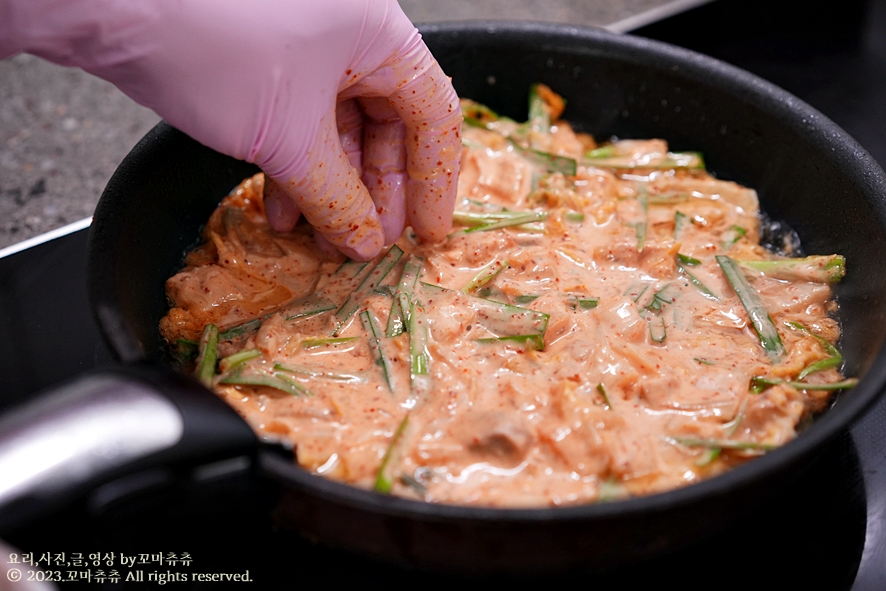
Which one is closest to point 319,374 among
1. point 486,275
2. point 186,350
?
point 186,350

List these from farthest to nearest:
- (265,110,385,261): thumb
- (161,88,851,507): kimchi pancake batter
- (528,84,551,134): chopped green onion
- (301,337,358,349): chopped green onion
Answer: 1. (528,84,551,134): chopped green onion
2. (301,337,358,349): chopped green onion
3. (265,110,385,261): thumb
4. (161,88,851,507): kimchi pancake batter

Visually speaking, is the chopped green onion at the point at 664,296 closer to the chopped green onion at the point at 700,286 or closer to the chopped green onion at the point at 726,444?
the chopped green onion at the point at 700,286

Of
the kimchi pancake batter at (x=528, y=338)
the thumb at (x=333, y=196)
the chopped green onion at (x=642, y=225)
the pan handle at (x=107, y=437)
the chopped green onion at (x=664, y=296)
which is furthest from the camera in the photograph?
the chopped green onion at (x=642, y=225)

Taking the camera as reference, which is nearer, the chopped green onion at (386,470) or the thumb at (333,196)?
the chopped green onion at (386,470)

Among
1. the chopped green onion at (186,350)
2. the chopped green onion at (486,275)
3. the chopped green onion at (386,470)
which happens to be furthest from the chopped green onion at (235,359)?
the chopped green onion at (486,275)

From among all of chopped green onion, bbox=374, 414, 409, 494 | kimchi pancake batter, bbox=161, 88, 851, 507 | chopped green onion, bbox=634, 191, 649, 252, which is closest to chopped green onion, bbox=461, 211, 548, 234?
kimchi pancake batter, bbox=161, 88, 851, 507

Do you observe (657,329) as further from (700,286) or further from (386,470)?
(386,470)

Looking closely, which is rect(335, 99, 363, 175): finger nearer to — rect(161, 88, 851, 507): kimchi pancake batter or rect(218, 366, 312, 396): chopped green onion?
rect(161, 88, 851, 507): kimchi pancake batter
